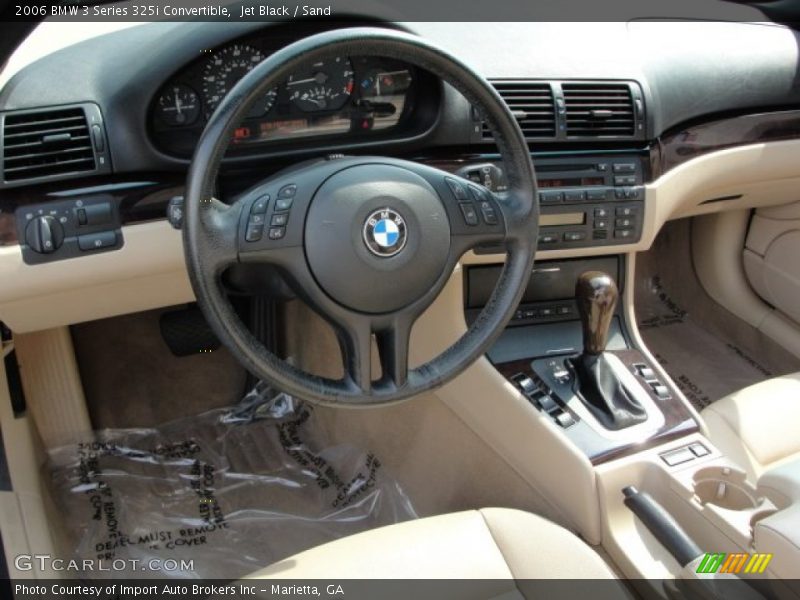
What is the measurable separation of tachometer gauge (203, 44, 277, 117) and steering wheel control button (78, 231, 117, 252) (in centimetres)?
29

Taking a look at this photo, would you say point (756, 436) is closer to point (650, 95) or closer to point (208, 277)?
point (650, 95)

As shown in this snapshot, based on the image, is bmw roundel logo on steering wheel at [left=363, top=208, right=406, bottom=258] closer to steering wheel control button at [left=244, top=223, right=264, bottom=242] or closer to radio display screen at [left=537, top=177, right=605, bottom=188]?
steering wheel control button at [left=244, top=223, right=264, bottom=242]

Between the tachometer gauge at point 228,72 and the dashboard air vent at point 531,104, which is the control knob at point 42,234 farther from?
the dashboard air vent at point 531,104

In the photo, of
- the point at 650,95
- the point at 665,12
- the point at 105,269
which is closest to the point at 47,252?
the point at 105,269

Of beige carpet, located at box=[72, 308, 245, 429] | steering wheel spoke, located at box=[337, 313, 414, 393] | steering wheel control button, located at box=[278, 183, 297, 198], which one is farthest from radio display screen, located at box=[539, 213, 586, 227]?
beige carpet, located at box=[72, 308, 245, 429]

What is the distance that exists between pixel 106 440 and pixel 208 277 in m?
1.16

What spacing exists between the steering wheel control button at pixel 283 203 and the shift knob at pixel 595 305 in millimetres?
746

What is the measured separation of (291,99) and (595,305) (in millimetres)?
739

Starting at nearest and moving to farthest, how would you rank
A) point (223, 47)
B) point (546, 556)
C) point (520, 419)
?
point (546, 556), point (223, 47), point (520, 419)

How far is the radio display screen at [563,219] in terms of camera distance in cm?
178

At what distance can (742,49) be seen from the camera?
213cm

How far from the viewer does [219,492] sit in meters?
2.03

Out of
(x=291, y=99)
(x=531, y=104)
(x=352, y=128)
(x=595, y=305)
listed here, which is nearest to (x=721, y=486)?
(x=595, y=305)

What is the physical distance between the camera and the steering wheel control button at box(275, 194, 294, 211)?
3.95 ft
